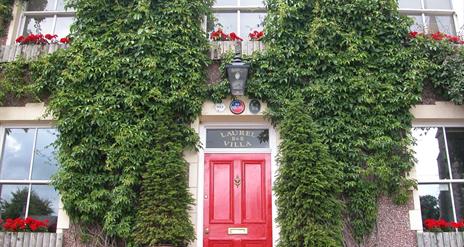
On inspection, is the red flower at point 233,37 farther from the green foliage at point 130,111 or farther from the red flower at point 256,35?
the green foliage at point 130,111

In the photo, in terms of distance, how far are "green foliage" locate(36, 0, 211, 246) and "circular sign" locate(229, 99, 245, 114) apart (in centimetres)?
49

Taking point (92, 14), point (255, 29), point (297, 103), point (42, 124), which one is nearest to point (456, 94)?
point (297, 103)

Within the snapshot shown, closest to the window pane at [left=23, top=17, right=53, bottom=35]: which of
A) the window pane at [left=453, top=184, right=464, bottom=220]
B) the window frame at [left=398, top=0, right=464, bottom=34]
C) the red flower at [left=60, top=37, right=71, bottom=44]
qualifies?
the red flower at [left=60, top=37, right=71, bottom=44]

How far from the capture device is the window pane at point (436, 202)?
6.48 metres

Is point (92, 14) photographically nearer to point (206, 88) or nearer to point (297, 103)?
point (206, 88)

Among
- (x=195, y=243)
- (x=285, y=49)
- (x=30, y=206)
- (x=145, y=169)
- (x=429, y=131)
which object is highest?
(x=285, y=49)

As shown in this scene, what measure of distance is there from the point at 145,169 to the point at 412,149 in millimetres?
3933

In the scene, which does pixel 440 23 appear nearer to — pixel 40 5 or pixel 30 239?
pixel 40 5

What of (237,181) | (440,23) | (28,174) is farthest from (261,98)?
(28,174)

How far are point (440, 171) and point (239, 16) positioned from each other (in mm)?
4097

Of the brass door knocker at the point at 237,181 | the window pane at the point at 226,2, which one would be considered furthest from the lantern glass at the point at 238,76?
the window pane at the point at 226,2

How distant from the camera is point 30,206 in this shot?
21.6ft

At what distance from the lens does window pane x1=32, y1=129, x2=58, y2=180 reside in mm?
6715

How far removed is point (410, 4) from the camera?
25.5ft
